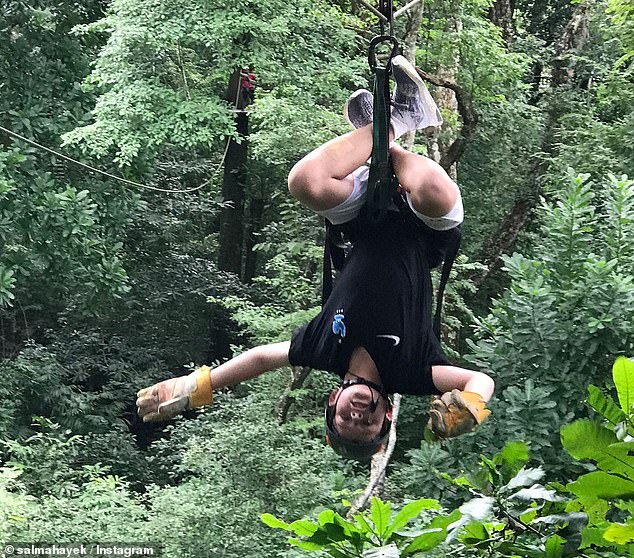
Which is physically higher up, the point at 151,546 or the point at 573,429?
the point at 573,429

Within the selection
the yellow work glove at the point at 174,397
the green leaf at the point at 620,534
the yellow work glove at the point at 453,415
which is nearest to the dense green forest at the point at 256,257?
the yellow work glove at the point at 453,415

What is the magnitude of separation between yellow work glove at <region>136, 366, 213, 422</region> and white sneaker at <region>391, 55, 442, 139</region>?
703 mm

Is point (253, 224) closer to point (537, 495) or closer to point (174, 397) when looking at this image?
point (174, 397)

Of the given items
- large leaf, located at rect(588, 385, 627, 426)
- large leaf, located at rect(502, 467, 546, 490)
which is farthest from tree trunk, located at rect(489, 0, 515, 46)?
large leaf, located at rect(588, 385, 627, 426)

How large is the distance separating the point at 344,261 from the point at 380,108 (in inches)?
18.2

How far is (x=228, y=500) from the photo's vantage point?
4.42 metres

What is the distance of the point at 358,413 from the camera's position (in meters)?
1.97

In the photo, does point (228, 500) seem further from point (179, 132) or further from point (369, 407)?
point (369, 407)

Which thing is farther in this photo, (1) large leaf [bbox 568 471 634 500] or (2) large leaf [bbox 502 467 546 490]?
(2) large leaf [bbox 502 467 546 490]

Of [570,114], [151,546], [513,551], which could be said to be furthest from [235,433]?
[570,114]

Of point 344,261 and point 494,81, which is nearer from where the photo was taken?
point 344,261

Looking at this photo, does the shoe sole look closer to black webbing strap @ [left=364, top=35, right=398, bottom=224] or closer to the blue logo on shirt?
black webbing strap @ [left=364, top=35, right=398, bottom=224]

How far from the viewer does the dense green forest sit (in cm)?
426

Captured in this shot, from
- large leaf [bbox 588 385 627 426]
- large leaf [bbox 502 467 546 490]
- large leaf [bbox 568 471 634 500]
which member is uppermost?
large leaf [bbox 588 385 627 426]
